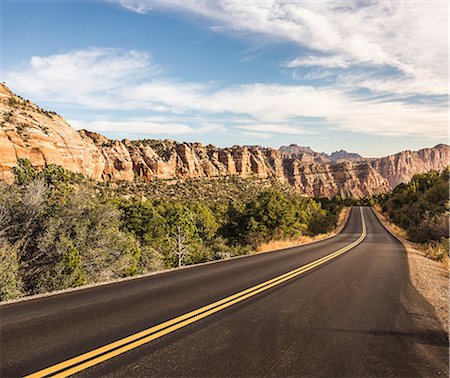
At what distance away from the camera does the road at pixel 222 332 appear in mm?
3562

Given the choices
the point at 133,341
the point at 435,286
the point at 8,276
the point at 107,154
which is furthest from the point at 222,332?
the point at 107,154

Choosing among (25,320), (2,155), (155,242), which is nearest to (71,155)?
(2,155)

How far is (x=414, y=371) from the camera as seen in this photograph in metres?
3.68

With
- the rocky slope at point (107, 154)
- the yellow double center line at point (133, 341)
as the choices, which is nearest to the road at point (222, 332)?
the yellow double center line at point (133, 341)

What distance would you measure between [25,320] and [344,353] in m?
4.99

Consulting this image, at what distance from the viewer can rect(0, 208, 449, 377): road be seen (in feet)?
11.7

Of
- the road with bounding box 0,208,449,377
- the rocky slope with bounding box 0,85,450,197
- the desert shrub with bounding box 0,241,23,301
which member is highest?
the rocky slope with bounding box 0,85,450,197

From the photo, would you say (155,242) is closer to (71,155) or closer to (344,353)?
(344,353)

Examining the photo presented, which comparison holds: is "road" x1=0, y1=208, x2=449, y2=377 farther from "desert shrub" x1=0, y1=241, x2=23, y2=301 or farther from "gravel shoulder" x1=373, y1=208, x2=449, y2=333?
"desert shrub" x1=0, y1=241, x2=23, y2=301

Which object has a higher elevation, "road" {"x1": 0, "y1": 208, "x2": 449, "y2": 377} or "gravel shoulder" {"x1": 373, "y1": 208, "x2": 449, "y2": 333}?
"road" {"x1": 0, "y1": 208, "x2": 449, "y2": 377}

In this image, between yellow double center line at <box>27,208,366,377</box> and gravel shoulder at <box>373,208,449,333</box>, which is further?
gravel shoulder at <box>373,208,449,333</box>

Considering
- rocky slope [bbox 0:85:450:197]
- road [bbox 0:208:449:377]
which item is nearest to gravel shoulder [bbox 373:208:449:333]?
road [bbox 0:208:449:377]

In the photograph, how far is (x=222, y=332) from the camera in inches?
178

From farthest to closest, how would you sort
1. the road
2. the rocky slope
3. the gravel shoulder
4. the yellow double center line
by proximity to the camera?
the rocky slope, the gravel shoulder, the road, the yellow double center line
